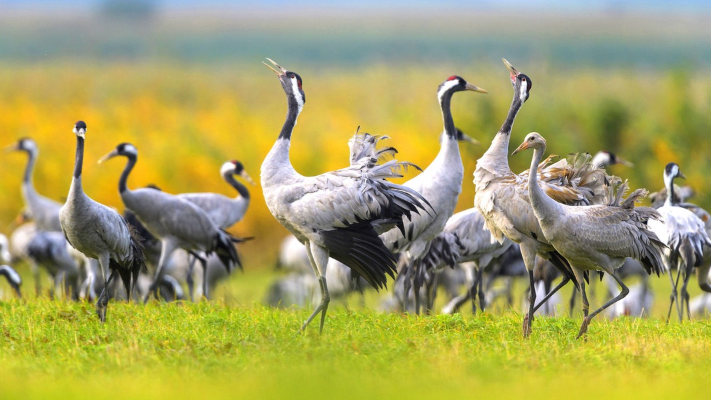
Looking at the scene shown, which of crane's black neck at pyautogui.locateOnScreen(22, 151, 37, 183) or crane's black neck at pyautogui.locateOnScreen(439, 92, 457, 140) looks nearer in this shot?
crane's black neck at pyautogui.locateOnScreen(439, 92, 457, 140)

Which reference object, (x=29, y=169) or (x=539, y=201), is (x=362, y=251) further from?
(x=29, y=169)

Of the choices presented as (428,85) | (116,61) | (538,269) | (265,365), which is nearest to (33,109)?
(428,85)

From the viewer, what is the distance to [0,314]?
8523mm

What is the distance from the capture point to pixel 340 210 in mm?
7688

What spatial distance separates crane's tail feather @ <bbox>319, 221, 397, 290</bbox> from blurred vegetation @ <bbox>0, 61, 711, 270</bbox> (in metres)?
8.42

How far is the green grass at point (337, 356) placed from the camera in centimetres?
571

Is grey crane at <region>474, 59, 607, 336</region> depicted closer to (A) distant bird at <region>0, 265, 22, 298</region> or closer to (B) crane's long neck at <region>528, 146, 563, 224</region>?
(B) crane's long neck at <region>528, 146, 563, 224</region>

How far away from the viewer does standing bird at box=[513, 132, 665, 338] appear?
7.44 meters

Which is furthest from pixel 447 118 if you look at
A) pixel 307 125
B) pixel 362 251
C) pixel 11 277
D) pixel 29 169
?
pixel 307 125

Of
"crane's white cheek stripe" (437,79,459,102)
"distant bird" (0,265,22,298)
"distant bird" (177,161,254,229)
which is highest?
"crane's white cheek stripe" (437,79,459,102)

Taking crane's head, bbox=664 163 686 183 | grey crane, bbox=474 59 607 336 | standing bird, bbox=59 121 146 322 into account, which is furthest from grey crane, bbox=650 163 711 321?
standing bird, bbox=59 121 146 322

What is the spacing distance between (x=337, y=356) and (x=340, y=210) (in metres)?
1.36

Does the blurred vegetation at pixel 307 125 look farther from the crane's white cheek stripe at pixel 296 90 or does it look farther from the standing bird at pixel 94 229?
the crane's white cheek stripe at pixel 296 90

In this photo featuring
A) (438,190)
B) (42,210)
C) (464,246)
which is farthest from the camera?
(42,210)
